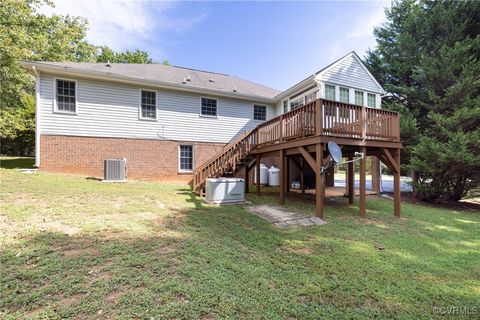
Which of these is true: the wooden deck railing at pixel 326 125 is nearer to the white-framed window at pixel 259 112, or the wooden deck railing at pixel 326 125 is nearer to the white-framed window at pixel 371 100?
the white-framed window at pixel 259 112

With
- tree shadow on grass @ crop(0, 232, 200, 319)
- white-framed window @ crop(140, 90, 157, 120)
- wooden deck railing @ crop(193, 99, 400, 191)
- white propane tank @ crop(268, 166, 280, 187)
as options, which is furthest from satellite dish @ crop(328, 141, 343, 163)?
white-framed window @ crop(140, 90, 157, 120)

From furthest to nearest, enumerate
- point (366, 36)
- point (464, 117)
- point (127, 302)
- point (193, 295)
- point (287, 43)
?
point (366, 36) → point (287, 43) → point (464, 117) → point (193, 295) → point (127, 302)

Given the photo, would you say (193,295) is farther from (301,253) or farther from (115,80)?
(115,80)

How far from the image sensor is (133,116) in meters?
10.9

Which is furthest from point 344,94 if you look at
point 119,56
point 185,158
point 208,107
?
point 119,56

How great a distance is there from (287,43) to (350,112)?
292 inches

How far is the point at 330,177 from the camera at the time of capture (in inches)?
550

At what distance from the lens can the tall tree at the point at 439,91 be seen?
993cm

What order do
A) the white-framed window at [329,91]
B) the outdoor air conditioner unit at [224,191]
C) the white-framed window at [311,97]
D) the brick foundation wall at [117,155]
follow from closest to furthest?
the outdoor air conditioner unit at [224,191] < the brick foundation wall at [117,155] < the white-framed window at [329,91] < the white-framed window at [311,97]

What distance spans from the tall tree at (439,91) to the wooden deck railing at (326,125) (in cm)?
460

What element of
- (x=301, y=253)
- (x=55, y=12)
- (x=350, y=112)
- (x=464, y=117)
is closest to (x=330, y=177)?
(x=464, y=117)

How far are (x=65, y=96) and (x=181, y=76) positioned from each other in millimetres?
5545

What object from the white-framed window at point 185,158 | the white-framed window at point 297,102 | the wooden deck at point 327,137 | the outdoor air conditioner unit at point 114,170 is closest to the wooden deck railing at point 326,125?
the wooden deck at point 327,137

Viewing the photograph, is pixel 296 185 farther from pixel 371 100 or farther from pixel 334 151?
pixel 334 151
